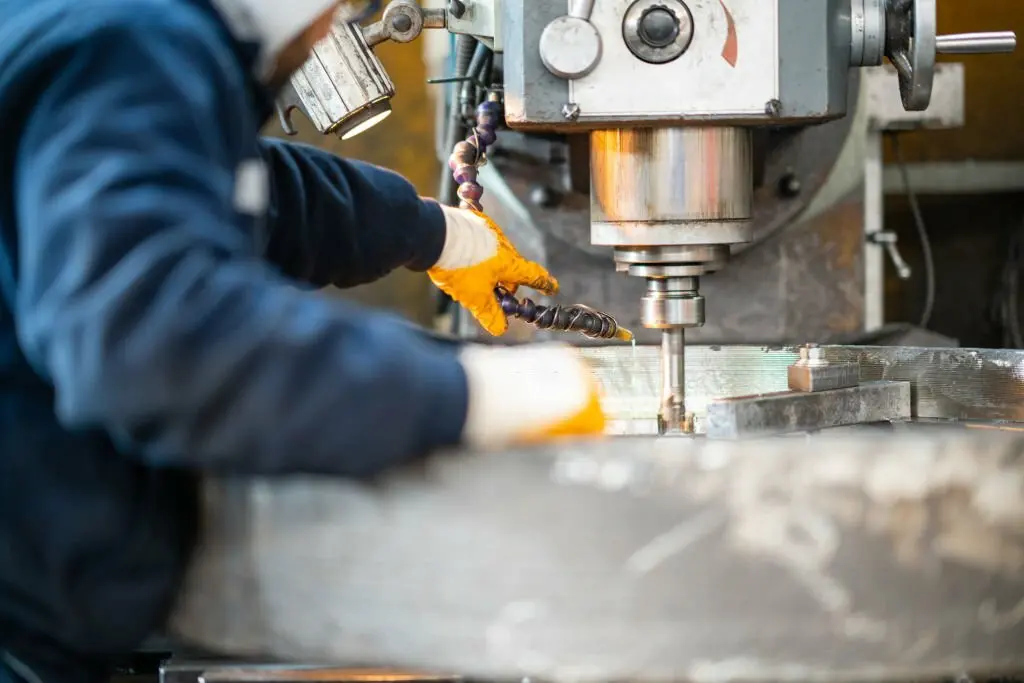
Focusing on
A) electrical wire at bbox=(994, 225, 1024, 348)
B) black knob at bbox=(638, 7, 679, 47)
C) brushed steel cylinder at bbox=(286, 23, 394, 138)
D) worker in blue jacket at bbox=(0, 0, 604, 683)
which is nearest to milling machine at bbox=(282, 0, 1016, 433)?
black knob at bbox=(638, 7, 679, 47)

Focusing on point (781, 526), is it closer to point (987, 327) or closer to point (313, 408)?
point (313, 408)

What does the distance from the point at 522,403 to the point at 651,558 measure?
10 centimetres

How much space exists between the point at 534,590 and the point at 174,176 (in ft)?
0.88

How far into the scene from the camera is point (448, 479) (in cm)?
55

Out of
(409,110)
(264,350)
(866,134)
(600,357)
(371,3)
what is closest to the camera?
(264,350)

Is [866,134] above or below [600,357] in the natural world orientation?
above

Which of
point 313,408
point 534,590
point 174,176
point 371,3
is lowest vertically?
point 534,590

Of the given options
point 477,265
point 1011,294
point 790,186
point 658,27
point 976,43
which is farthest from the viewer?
point 1011,294

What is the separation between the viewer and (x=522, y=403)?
0.58 meters

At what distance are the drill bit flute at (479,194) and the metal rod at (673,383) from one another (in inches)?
3.2

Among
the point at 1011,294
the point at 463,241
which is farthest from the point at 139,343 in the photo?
the point at 1011,294

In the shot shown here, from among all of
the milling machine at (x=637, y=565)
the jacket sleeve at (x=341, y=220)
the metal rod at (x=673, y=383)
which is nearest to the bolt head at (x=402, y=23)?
the jacket sleeve at (x=341, y=220)

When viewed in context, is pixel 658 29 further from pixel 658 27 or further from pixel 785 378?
pixel 785 378

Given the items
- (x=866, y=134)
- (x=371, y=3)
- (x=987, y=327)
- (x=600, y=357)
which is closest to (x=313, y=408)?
(x=371, y=3)
